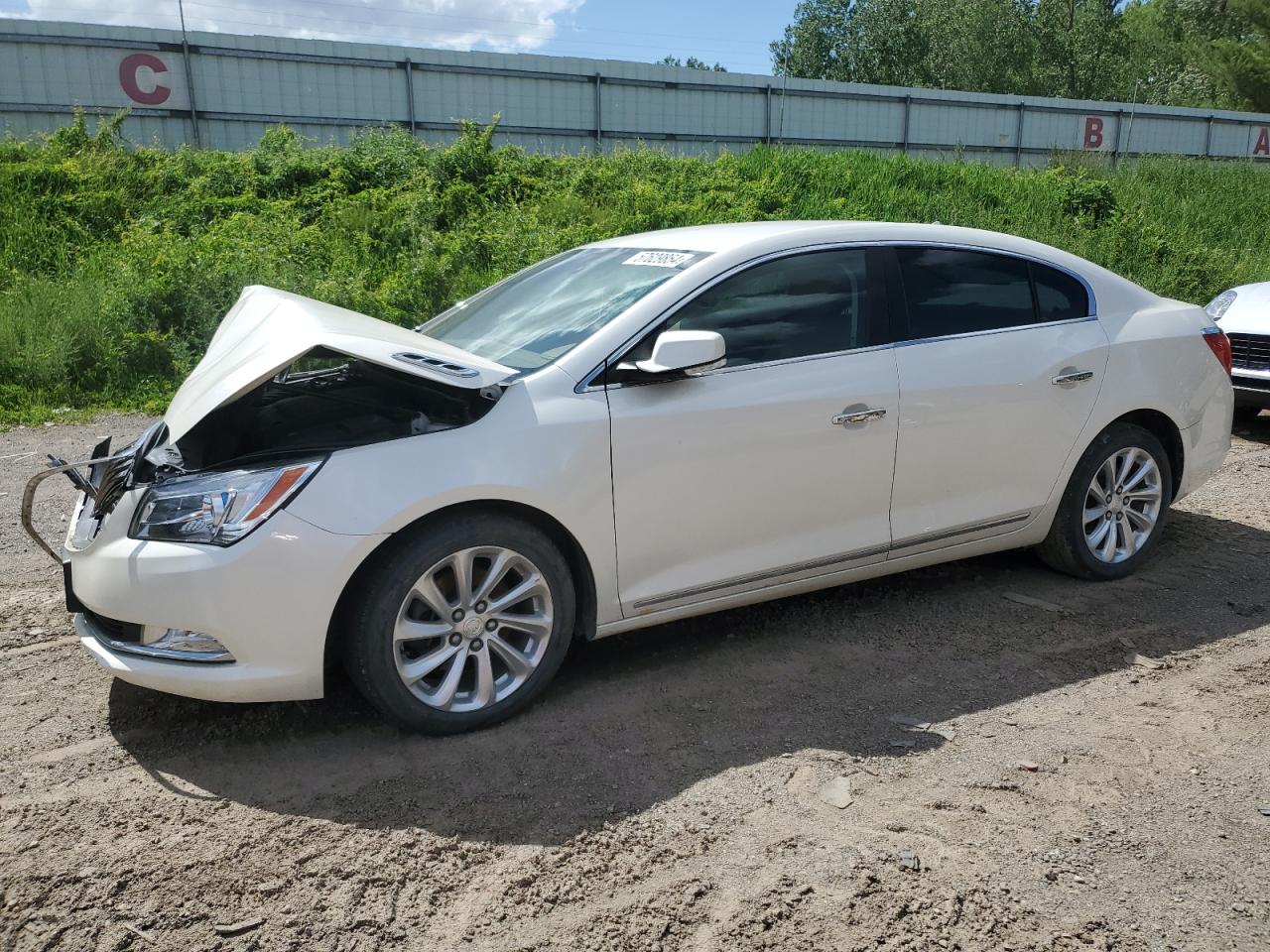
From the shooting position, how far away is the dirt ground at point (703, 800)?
8.86 ft

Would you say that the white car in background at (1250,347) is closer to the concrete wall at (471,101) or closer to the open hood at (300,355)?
the open hood at (300,355)

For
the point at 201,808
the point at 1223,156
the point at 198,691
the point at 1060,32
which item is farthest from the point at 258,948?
the point at 1060,32

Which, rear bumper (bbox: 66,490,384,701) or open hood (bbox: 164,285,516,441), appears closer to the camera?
rear bumper (bbox: 66,490,384,701)

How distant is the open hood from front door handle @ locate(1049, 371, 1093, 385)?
2.52 metres

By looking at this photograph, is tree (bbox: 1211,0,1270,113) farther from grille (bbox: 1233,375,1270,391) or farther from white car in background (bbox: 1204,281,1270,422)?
grille (bbox: 1233,375,1270,391)

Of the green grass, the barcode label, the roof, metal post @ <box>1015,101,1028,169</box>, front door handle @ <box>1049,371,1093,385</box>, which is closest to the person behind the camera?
the barcode label

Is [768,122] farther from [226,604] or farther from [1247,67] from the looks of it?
[1247,67]

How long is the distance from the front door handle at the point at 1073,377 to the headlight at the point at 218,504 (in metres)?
3.20

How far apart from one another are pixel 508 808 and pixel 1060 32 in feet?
222

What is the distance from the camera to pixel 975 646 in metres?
4.41

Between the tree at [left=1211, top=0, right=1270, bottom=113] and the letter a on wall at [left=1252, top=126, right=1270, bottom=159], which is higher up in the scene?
the tree at [left=1211, top=0, right=1270, bottom=113]

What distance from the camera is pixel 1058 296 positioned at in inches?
192

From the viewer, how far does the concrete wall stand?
16984 millimetres

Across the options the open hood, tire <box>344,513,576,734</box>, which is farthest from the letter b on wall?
tire <box>344,513,576,734</box>
